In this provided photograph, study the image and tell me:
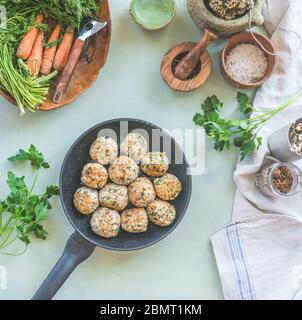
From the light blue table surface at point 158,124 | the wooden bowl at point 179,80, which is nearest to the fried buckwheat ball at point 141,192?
the light blue table surface at point 158,124

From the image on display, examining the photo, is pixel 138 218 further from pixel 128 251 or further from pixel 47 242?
pixel 47 242

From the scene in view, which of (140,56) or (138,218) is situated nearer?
(138,218)

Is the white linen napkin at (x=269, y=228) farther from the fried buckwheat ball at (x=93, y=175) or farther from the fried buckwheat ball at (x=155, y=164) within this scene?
the fried buckwheat ball at (x=93, y=175)

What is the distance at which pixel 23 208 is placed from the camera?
1.26 m

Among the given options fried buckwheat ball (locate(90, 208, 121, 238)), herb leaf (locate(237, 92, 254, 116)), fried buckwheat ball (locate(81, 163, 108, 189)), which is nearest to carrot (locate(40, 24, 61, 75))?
fried buckwheat ball (locate(81, 163, 108, 189))

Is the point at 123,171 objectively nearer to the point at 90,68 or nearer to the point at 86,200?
the point at 86,200

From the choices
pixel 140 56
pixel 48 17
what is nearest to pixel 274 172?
pixel 140 56

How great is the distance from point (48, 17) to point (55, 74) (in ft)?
0.50

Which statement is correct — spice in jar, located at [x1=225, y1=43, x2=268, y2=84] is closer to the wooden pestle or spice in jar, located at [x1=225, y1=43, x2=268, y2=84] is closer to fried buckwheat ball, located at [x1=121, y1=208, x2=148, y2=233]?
the wooden pestle

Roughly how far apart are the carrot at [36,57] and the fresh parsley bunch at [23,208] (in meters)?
0.19

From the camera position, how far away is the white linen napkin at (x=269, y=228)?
1.30 metres

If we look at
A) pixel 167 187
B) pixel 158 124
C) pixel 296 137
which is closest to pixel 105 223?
pixel 167 187

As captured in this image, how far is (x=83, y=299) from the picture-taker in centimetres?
133

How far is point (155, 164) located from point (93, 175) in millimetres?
153
